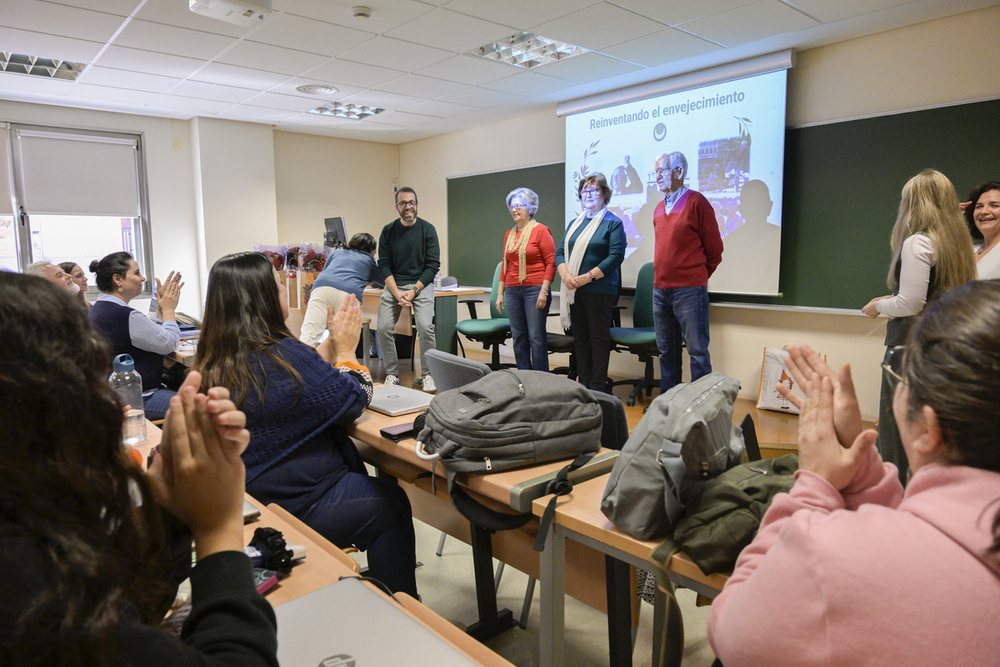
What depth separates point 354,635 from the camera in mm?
829

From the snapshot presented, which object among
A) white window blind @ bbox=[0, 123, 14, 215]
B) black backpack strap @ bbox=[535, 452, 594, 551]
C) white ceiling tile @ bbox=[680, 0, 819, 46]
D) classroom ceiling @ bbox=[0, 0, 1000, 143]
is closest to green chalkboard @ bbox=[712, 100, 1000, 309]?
classroom ceiling @ bbox=[0, 0, 1000, 143]

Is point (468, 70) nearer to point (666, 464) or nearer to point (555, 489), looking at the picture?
point (555, 489)

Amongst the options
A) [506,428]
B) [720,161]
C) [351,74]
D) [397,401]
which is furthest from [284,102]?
[506,428]

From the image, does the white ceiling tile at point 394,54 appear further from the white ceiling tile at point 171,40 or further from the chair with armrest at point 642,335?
the chair with armrest at point 642,335

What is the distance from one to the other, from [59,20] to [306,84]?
1741mm

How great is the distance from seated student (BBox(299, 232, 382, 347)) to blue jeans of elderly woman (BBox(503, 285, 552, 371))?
113 centimetres

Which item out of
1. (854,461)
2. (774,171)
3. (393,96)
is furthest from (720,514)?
(393,96)

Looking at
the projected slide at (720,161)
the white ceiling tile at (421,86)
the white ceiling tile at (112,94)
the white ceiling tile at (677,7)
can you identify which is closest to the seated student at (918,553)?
the white ceiling tile at (677,7)

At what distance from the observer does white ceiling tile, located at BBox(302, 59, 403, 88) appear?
4.54m

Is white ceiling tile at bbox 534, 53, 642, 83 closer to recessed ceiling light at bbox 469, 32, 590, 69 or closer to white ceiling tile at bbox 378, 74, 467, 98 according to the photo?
recessed ceiling light at bbox 469, 32, 590, 69

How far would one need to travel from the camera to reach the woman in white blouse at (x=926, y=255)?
2459mm

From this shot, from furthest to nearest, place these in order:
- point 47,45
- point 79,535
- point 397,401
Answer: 1. point 47,45
2. point 397,401
3. point 79,535

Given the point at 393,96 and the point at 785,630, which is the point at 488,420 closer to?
the point at 785,630

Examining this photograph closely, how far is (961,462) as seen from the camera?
688 millimetres
